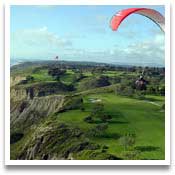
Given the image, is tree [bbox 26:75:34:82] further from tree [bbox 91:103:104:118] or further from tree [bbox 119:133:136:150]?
tree [bbox 119:133:136:150]

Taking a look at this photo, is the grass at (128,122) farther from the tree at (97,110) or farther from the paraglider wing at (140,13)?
the paraglider wing at (140,13)

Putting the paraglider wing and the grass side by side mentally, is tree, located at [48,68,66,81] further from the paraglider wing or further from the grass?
the paraglider wing

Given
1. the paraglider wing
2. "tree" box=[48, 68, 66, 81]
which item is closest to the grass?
"tree" box=[48, 68, 66, 81]

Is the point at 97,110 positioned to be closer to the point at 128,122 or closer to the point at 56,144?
the point at 128,122

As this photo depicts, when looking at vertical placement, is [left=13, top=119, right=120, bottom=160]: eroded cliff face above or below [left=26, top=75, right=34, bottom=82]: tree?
below

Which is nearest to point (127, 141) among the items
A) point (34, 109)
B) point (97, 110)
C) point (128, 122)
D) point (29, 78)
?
point (128, 122)

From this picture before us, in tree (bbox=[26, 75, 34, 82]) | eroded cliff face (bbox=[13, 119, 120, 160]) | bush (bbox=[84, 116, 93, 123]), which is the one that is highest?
tree (bbox=[26, 75, 34, 82])
